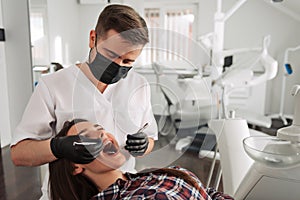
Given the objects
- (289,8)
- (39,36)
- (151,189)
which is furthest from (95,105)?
(289,8)

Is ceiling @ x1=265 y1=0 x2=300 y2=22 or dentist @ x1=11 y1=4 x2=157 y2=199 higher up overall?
ceiling @ x1=265 y1=0 x2=300 y2=22

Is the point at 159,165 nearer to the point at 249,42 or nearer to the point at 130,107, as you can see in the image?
the point at 130,107

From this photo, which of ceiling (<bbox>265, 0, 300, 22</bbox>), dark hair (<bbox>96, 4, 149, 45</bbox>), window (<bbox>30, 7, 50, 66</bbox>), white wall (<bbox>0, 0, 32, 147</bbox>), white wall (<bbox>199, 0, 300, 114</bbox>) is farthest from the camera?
white wall (<bbox>199, 0, 300, 114</bbox>)

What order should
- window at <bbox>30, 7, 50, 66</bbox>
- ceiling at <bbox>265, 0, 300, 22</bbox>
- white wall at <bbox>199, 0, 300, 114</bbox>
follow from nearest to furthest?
window at <bbox>30, 7, 50, 66</bbox>, ceiling at <bbox>265, 0, 300, 22</bbox>, white wall at <bbox>199, 0, 300, 114</bbox>

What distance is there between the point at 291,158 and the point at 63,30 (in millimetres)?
994

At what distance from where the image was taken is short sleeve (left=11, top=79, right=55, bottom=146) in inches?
28.4

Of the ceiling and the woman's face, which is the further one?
the ceiling

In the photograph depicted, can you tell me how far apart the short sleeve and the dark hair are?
214 mm

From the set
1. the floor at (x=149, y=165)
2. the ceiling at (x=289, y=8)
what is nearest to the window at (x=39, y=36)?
the floor at (x=149, y=165)

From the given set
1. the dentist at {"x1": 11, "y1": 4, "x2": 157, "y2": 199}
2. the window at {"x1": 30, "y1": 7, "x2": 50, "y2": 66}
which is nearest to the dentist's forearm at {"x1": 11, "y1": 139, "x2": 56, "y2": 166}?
the dentist at {"x1": 11, "y1": 4, "x2": 157, "y2": 199}

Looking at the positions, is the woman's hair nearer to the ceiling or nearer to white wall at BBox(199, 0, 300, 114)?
white wall at BBox(199, 0, 300, 114)

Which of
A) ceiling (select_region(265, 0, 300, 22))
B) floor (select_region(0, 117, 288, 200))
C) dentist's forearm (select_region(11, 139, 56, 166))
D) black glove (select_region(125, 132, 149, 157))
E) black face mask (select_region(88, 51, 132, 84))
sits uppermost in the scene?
ceiling (select_region(265, 0, 300, 22))

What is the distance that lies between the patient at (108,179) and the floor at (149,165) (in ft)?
0.16

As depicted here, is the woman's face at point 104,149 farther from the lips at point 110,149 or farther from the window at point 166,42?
the window at point 166,42
